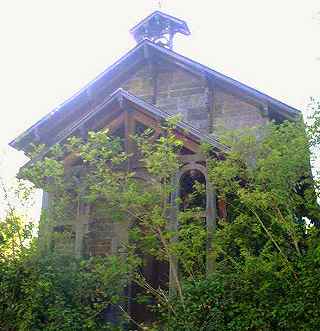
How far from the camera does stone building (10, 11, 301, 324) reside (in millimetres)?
10645

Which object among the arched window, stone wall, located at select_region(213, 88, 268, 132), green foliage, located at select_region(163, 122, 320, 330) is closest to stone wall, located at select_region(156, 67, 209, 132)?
stone wall, located at select_region(213, 88, 268, 132)

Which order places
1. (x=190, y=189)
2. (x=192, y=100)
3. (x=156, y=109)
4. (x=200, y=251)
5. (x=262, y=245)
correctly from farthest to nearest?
(x=192, y=100) → (x=190, y=189) → (x=156, y=109) → (x=200, y=251) → (x=262, y=245)

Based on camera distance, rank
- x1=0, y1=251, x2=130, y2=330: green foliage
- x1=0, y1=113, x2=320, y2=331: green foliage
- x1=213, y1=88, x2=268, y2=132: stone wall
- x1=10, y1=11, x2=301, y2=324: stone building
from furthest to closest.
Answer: x1=213, y1=88, x2=268, y2=132: stone wall < x1=10, y1=11, x2=301, y2=324: stone building < x1=0, y1=251, x2=130, y2=330: green foliage < x1=0, y1=113, x2=320, y2=331: green foliage

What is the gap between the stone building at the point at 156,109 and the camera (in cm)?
1064

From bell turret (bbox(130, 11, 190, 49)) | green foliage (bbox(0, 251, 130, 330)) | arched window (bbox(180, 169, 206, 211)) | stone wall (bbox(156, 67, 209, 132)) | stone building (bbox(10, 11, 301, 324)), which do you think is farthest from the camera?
bell turret (bbox(130, 11, 190, 49))

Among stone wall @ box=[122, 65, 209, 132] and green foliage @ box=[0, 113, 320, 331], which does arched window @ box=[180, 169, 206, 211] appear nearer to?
green foliage @ box=[0, 113, 320, 331]

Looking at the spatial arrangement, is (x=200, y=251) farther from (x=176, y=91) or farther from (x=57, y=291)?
(x=176, y=91)

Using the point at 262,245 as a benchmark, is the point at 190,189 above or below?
above

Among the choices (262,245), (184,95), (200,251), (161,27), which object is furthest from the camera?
(161,27)

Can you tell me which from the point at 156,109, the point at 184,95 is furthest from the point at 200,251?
the point at 184,95

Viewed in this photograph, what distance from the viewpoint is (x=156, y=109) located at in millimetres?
10828

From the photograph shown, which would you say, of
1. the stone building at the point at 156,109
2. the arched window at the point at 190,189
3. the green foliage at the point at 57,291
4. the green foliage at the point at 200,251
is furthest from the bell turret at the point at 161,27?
the green foliage at the point at 57,291

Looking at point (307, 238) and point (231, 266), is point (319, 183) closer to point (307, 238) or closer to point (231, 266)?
point (307, 238)

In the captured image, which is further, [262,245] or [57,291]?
[57,291]
